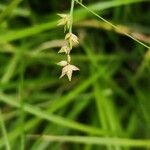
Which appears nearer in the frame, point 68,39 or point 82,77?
point 68,39

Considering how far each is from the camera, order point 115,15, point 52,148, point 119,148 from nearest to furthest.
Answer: point 119,148 < point 52,148 < point 115,15

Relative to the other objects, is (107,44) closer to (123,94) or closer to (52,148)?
(123,94)

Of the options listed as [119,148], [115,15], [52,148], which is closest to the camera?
[119,148]

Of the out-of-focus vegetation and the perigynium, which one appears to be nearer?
the perigynium

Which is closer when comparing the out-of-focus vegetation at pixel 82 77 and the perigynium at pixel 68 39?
the perigynium at pixel 68 39

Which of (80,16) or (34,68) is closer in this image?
(80,16)

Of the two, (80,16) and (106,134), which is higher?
(80,16)

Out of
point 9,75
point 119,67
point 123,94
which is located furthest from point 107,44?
point 9,75

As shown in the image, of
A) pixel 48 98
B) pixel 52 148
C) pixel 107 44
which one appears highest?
pixel 107 44
